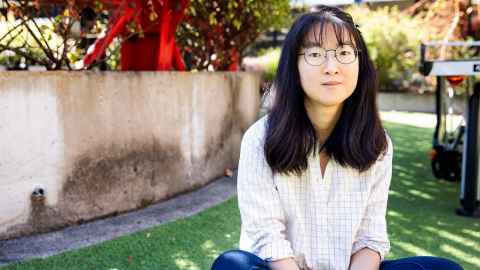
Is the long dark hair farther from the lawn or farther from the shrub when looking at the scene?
the shrub

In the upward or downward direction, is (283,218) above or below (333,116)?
below

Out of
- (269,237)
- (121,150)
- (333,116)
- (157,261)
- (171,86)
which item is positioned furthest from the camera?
(171,86)

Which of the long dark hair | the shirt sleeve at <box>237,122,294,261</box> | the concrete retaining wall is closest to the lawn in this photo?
the shirt sleeve at <box>237,122,294,261</box>

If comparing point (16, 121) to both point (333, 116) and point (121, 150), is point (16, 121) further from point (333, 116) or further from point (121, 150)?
point (333, 116)

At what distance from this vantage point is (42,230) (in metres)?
3.75

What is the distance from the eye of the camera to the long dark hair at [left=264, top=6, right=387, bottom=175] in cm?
200

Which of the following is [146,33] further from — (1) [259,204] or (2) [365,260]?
(2) [365,260]

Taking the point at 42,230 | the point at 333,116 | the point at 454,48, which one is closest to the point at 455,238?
the point at 333,116

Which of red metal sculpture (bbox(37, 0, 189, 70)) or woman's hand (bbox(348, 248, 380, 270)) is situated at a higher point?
red metal sculpture (bbox(37, 0, 189, 70))

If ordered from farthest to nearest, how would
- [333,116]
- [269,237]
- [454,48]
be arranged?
1. [454,48]
2. [333,116]
3. [269,237]

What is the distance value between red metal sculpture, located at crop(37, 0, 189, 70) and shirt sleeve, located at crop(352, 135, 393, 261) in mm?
2992

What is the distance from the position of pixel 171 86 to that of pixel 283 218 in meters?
2.90

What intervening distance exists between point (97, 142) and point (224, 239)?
3.55ft

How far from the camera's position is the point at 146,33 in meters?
5.53
